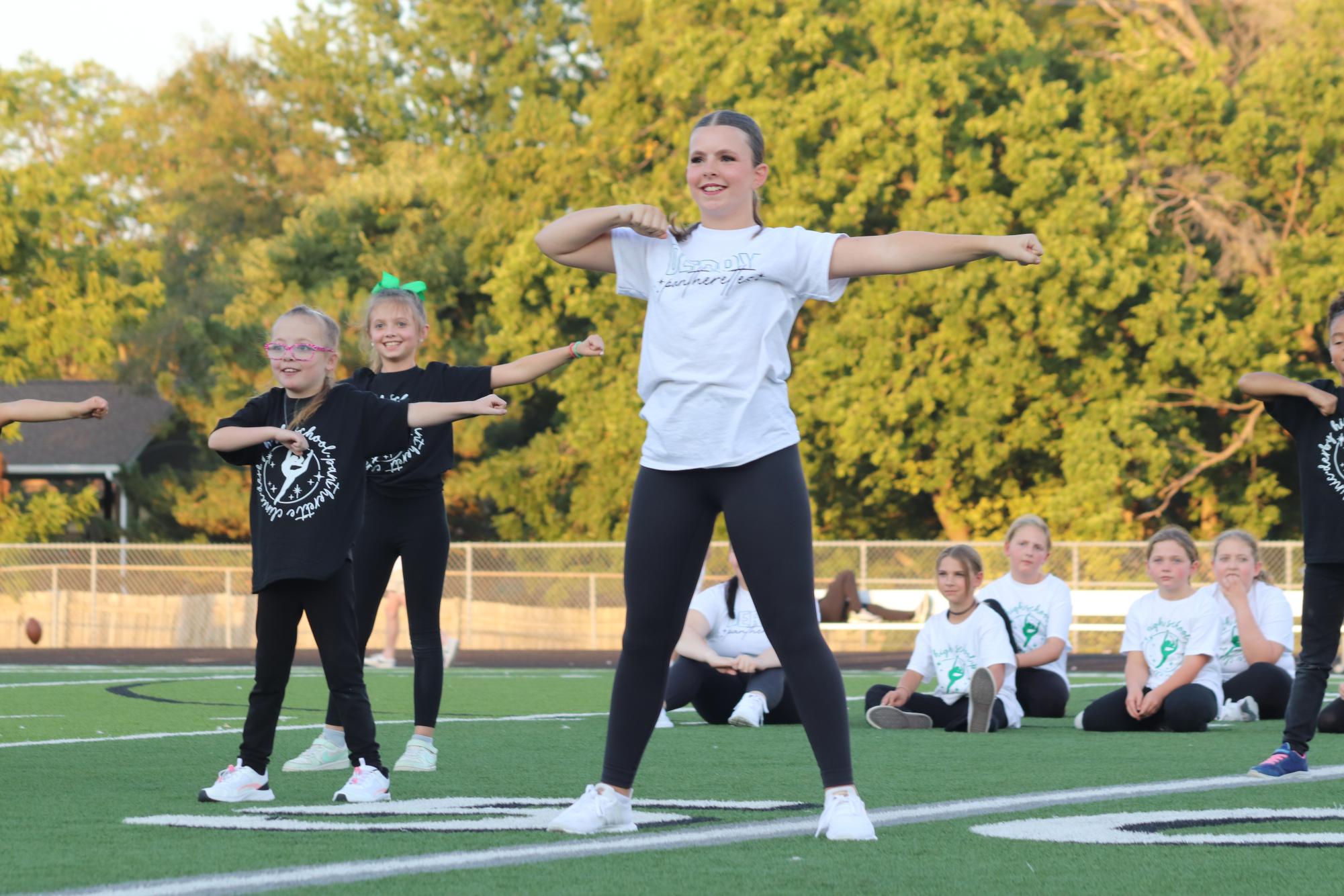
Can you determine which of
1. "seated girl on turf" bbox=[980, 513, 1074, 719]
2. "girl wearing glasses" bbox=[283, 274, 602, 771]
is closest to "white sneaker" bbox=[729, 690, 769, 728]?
"seated girl on turf" bbox=[980, 513, 1074, 719]

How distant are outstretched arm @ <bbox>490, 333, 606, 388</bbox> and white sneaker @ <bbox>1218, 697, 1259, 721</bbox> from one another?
522cm

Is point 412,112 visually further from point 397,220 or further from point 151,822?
point 151,822

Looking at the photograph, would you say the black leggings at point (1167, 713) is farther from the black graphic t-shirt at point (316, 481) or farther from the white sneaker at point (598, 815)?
the white sneaker at point (598, 815)

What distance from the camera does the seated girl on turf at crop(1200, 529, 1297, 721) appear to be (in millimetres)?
9805

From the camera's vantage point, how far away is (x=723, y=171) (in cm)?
501

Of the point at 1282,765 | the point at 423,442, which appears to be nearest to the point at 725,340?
the point at 423,442

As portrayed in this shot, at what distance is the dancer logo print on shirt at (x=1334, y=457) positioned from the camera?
255 inches

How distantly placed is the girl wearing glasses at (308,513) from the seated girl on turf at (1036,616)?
4965 millimetres

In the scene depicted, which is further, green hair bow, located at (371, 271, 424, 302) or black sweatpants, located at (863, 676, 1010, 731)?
black sweatpants, located at (863, 676, 1010, 731)

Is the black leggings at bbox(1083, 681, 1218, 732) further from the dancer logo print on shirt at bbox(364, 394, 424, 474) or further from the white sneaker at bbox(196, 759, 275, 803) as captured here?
the white sneaker at bbox(196, 759, 275, 803)

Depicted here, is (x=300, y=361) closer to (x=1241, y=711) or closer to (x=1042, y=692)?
(x=1042, y=692)

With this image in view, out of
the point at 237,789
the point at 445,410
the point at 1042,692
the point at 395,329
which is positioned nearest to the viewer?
the point at 237,789

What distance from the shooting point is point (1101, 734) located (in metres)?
9.14

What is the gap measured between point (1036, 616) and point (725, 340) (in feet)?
19.0
